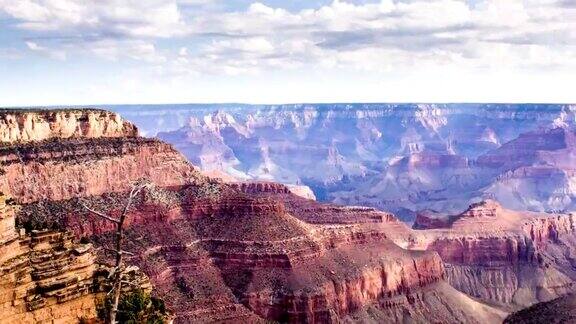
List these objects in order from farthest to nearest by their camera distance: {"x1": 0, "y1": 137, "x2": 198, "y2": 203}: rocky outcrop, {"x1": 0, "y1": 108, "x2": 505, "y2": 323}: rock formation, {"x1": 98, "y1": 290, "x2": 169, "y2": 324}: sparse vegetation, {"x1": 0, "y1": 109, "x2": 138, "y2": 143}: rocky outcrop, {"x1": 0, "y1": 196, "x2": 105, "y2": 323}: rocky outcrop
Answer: {"x1": 0, "y1": 109, "x2": 138, "y2": 143}: rocky outcrop → {"x1": 0, "y1": 108, "x2": 505, "y2": 323}: rock formation → {"x1": 0, "y1": 137, "x2": 198, "y2": 203}: rocky outcrop → {"x1": 98, "y1": 290, "x2": 169, "y2": 324}: sparse vegetation → {"x1": 0, "y1": 196, "x2": 105, "y2": 323}: rocky outcrop

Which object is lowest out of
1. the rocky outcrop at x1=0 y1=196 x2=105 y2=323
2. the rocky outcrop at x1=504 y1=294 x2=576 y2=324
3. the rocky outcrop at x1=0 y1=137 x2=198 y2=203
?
the rocky outcrop at x1=504 y1=294 x2=576 y2=324

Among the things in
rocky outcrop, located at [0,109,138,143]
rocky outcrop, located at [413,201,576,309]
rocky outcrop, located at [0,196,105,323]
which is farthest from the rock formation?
rocky outcrop, located at [0,196,105,323]

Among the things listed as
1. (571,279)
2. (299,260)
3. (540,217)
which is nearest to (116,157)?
(299,260)

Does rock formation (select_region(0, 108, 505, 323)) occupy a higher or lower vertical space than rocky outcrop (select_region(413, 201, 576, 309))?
higher

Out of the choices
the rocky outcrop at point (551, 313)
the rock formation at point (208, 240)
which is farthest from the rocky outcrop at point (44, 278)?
the rocky outcrop at point (551, 313)

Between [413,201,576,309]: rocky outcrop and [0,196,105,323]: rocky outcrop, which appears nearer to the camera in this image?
[0,196,105,323]: rocky outcrop

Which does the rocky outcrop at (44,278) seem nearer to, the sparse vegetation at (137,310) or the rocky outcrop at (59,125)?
the sparse vegetation at (137,310)

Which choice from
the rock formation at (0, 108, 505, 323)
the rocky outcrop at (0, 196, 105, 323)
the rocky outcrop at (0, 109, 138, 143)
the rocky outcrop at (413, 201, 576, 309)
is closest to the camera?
the rocky outcrop at (0, 196, 105, 323)

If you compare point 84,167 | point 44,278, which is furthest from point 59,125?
point 44,278

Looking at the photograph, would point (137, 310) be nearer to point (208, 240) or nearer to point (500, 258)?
point (208, 240)

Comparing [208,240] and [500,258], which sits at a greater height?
[208,240]

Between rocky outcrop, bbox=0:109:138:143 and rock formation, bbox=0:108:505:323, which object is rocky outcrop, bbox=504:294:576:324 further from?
rocky outcrop, bbox=0:109:138:143
